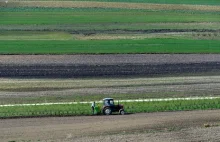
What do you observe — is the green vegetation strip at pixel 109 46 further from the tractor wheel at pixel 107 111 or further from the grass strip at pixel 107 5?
the grass strip at pixel 107 5

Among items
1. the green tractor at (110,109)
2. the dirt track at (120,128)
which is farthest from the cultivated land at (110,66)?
the green tractor at (110,109)

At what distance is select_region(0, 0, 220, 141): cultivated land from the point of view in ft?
129

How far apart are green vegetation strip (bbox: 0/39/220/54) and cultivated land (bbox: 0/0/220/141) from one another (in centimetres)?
11

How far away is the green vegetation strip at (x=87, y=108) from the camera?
42781 millimetres

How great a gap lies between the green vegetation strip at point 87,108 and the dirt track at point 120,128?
1103 mm

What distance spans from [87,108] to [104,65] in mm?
13970

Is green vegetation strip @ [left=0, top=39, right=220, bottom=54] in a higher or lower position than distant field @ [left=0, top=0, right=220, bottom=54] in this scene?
lower

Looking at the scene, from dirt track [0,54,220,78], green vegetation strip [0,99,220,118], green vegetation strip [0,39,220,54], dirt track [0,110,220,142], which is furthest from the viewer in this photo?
green vegetation strip [0,39,220,54]

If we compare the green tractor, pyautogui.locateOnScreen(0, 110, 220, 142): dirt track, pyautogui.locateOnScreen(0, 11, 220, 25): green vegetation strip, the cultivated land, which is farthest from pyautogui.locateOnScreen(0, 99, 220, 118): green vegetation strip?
pyautogui.locateOnScreen(0, 11, 220, 25): green vegetation strip

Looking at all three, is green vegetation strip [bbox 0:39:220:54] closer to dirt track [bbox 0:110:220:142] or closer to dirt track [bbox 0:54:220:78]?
dirt track [bbox 0:54:220:78]

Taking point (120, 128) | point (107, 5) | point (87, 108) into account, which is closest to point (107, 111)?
point (87, 108)

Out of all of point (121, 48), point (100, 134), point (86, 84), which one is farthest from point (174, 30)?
point (100, 134)

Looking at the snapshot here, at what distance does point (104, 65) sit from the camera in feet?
190

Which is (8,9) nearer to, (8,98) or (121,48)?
(121,48)
